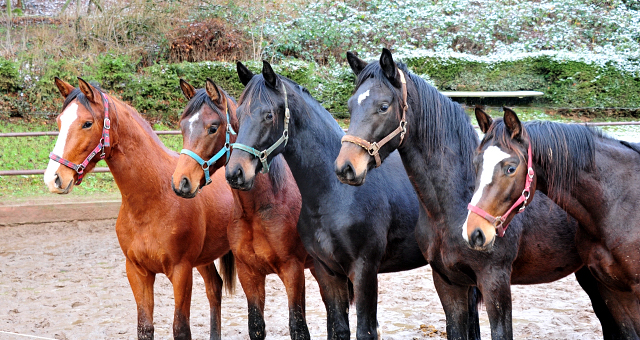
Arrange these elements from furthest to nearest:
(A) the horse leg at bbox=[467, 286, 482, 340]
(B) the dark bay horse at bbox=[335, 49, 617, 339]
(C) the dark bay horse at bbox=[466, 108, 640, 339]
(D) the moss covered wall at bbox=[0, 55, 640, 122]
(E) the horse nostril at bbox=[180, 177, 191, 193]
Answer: (D) the moss covered wall at bbox=[0, 55, 640, 122]
(A) the horse leg at bbox=[467, 286, 482, 340]
(E) the horse nostril at bbox=[180, 177, 191, 193]
(B) the dark bay horse at bbox=[335, 49, 617, 339]
(C) the dark bay horse at bbox=[466, 108, 640, 339]

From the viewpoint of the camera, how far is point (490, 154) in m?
2.96

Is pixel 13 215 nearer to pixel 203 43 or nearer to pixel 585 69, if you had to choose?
pixel 203 43

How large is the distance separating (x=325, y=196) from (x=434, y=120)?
0.89m

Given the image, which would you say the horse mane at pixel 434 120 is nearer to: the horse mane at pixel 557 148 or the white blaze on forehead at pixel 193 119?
the horse mane at pixel 557 148

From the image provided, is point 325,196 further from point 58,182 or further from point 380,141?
point 58,182

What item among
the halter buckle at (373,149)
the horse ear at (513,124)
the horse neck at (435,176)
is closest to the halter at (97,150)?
the halter buckle at (373,149)

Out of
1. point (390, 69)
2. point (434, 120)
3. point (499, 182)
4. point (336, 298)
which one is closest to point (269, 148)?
point (390, 69)

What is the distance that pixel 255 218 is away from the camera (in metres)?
4.00

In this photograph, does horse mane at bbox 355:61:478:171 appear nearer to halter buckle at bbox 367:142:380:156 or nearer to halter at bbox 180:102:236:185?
halter buckle at bbox 367:142:380:156

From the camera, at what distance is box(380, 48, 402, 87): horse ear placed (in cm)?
322

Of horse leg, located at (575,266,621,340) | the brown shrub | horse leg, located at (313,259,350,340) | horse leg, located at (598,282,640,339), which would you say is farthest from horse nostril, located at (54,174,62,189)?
the brown shrub

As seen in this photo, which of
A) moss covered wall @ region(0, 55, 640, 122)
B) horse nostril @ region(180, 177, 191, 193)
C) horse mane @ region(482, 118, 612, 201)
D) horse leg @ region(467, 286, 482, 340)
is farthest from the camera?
moss covered wall @ region(0, 55, 640, 122)

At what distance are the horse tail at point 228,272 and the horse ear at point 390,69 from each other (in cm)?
267

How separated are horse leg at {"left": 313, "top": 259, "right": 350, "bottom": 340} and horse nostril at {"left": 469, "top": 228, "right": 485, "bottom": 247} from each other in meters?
1.27
